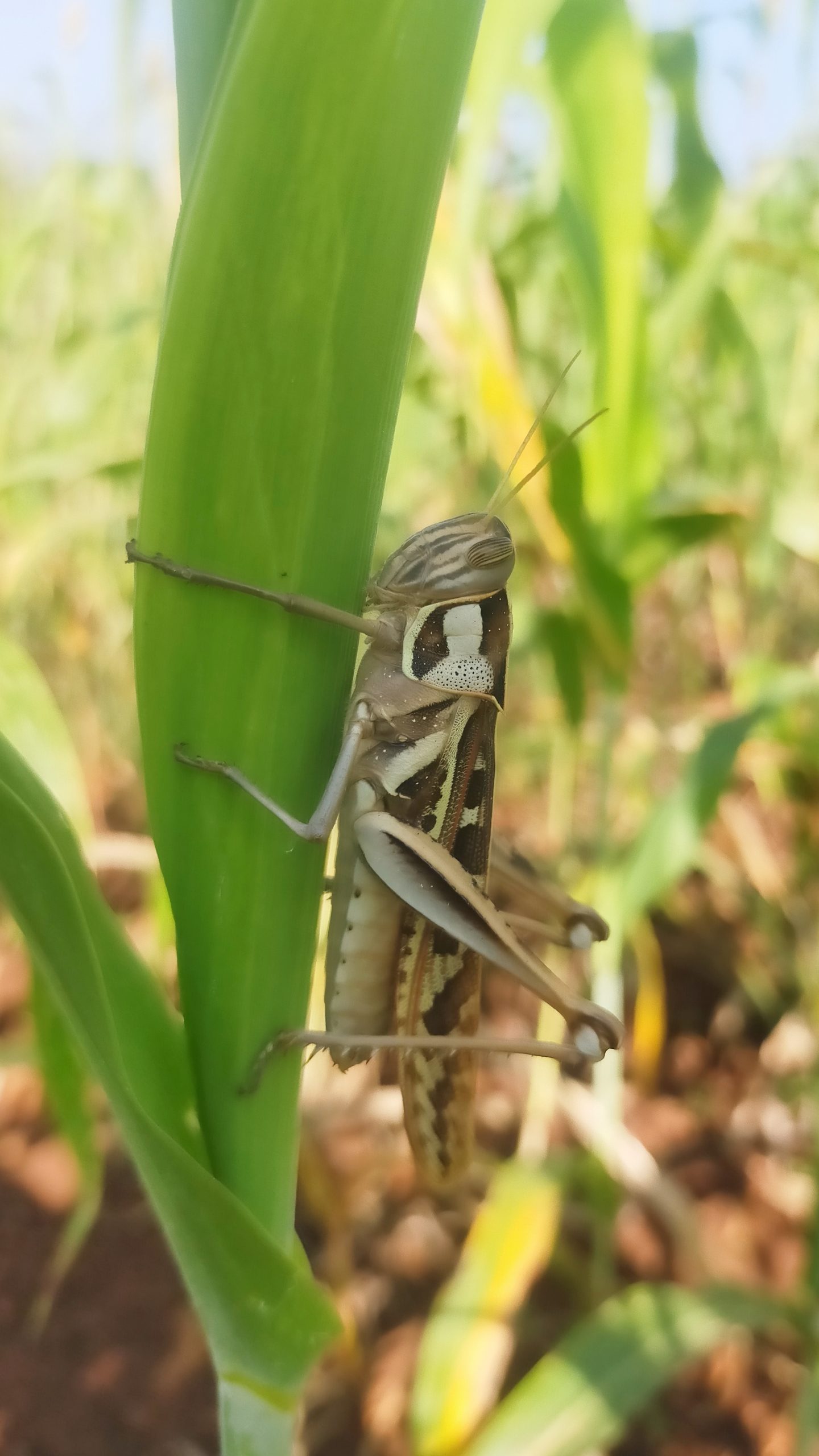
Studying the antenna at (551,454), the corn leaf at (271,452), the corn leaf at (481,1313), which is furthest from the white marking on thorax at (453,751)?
the corn leaf at (481,1313)

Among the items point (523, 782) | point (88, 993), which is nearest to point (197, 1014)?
point (88, 993)

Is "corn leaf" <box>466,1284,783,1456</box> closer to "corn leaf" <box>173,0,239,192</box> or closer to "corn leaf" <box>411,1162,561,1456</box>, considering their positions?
"corn leaf" <box>411,1162,561,1456</box>

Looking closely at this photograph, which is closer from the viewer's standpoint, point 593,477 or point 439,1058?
point 439,1058

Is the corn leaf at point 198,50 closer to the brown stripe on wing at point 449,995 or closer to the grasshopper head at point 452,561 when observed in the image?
the grasshopper head at point 452,561

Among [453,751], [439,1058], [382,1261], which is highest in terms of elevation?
[453,751]

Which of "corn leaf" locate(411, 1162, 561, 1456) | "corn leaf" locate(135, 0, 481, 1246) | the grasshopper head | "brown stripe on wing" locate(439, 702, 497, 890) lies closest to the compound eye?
the grasshopper head

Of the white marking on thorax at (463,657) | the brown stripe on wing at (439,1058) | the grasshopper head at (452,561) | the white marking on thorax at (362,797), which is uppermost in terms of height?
the grasshopper head at (452,561)

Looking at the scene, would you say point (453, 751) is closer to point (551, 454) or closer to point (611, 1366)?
point (551, 454)

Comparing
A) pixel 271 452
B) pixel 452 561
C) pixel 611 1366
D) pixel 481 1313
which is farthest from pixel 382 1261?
pixel 271 452
